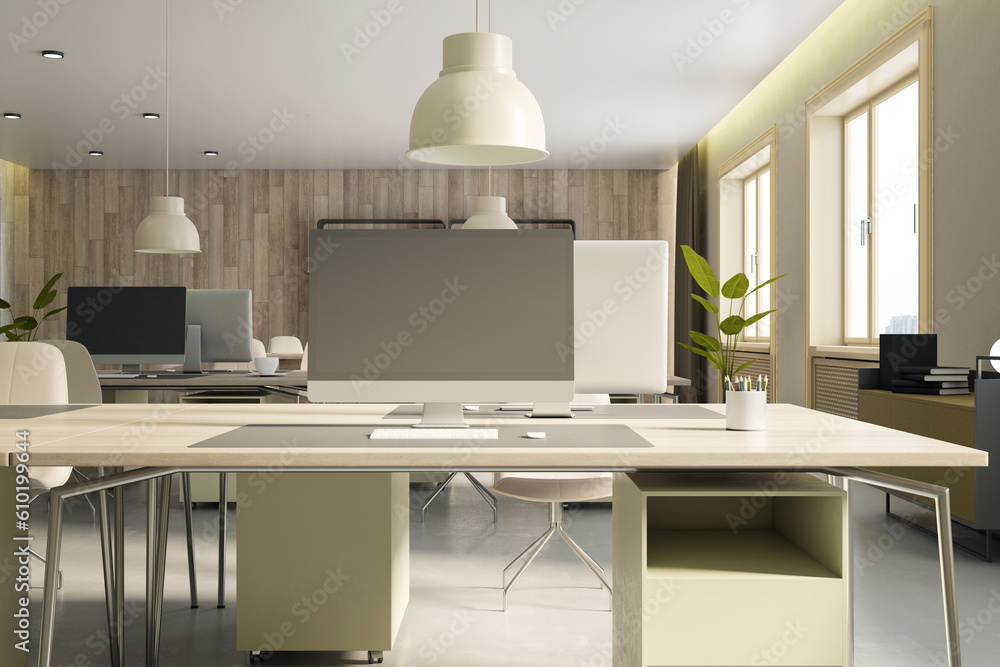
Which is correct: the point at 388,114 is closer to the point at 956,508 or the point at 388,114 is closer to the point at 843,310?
the point at 843,310

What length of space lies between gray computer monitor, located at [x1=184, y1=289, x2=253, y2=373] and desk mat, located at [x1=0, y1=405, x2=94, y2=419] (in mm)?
2060

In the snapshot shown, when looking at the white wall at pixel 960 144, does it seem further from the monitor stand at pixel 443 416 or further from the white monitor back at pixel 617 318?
the monitor stand at pixel 443 416

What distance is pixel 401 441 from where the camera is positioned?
59.6 inches

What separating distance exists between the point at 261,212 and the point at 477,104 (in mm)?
7134

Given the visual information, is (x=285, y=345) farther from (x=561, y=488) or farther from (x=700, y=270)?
(x=700, y=270)

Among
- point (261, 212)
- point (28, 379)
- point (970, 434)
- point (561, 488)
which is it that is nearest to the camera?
point (28, 379)

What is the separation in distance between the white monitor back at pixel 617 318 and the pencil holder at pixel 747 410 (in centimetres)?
36

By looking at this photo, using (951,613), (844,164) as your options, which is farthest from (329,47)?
(951,613)

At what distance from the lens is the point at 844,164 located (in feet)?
17.2

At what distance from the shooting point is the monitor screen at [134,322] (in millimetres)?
3910

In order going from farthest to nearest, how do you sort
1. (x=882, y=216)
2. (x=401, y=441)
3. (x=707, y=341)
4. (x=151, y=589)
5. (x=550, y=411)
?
(x=882, y=216) < (x=151, y=589) < (x=550, y=411) < (x=707, y=341) < (x=401, y=441)

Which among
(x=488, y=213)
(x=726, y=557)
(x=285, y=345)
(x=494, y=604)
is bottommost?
(x=494, y=604)

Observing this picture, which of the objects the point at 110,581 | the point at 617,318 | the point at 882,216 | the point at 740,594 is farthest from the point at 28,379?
the point at 882,216

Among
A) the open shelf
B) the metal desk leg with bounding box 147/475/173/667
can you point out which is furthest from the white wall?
the metal desk leg with bounding box 147/475/173/667
